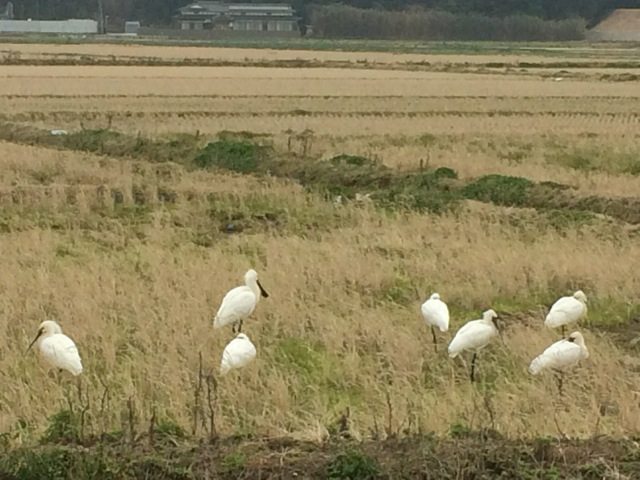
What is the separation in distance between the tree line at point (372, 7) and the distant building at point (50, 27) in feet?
63.9

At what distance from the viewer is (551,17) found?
481 feet

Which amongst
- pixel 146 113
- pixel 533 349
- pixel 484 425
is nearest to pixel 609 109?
pixel 146 113

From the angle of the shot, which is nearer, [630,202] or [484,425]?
[484,425]

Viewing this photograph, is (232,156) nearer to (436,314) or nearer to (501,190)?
(501,190)

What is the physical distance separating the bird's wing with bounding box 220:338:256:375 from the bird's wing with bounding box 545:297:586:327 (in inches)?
106

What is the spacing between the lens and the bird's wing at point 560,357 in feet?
25.5

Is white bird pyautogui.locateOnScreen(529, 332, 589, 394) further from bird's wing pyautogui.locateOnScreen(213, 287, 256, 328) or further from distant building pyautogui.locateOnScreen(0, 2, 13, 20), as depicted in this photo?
distant building pyautogui.locateOnScreen(0, 2, 13, 20)

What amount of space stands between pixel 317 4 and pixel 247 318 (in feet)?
472

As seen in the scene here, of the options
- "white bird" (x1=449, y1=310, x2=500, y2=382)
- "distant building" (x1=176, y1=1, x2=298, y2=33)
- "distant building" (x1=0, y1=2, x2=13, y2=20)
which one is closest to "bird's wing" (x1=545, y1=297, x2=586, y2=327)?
"white bird" (x1=449, y1=310, x2=500, y2=382)

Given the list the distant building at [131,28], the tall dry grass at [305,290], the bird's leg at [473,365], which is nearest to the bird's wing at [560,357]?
the tall dry grass at [305,290]

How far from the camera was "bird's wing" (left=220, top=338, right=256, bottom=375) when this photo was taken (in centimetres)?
769

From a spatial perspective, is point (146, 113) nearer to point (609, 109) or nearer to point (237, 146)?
point (237, 146)

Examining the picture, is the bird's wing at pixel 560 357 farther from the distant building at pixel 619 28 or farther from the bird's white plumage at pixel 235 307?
the distant building at pixel 619 28

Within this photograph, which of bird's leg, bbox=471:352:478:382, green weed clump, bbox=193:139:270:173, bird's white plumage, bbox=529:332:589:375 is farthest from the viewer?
green weed clump, bbox=193:139:270:173
